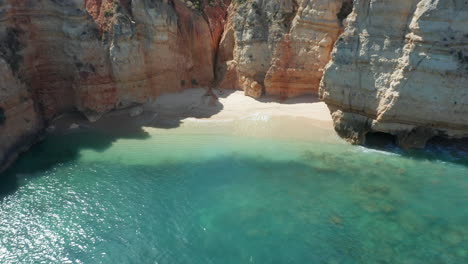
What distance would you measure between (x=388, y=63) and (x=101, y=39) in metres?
16.3

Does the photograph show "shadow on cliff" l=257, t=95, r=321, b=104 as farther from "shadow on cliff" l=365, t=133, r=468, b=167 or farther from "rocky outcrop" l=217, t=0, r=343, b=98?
"shadow on cliff" l=365, t=133, r=468, b=167

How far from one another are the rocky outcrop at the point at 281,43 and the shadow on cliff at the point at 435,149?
20.8ft

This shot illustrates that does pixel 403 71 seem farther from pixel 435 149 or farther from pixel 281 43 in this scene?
pixel 281 43

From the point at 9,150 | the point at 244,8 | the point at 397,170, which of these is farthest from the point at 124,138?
the point at 397,170

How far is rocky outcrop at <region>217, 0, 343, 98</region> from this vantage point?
2383 cm

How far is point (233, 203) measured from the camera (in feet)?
51.6

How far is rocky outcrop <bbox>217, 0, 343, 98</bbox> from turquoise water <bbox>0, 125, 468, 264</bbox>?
5.77 m

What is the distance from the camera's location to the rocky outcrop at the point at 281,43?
938 inches

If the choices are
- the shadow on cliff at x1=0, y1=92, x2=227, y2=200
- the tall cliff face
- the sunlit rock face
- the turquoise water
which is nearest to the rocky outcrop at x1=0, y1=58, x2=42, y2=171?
the sunlit rock face

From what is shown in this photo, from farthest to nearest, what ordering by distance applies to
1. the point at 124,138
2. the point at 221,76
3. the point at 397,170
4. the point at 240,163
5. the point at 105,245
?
the point at 221,76 < the point at 124,138 < the point at 240,163 < the point at 397,170 < the point at 105,245

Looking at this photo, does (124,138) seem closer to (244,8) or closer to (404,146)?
(244,8)

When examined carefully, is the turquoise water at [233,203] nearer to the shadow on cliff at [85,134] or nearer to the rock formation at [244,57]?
the shadow on cliff at [85,134]

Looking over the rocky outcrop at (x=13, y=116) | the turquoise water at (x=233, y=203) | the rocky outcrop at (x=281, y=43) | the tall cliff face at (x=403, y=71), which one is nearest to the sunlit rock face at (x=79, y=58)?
the rocky outcrop at (x=13, y=116)

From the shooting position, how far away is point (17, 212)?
15.3 metres
